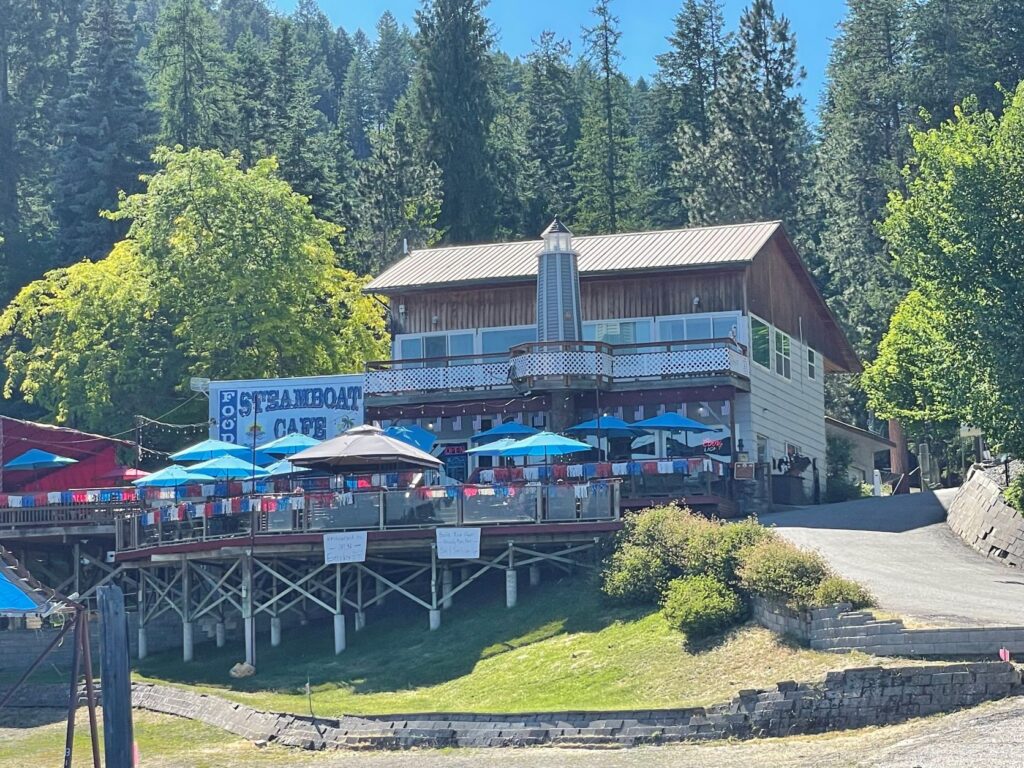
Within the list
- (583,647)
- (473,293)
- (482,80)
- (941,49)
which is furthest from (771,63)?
(583,647)

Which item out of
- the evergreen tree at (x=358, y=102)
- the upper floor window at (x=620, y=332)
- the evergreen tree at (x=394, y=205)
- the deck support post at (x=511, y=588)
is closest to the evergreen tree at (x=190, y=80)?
the evergreen tree at (x=394, y=205)

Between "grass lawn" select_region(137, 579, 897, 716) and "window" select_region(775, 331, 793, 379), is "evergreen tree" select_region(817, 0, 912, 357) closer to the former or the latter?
"window" select_region(775, 331, 793, 379)

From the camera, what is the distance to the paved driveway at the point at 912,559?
29348mm

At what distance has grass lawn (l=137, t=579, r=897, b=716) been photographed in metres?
29.6

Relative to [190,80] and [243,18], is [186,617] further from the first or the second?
[243,18]

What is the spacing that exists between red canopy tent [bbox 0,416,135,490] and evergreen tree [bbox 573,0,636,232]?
34978 millimetres

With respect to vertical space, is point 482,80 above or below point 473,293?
above

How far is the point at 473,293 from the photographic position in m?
49.2

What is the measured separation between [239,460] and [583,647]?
12915mm

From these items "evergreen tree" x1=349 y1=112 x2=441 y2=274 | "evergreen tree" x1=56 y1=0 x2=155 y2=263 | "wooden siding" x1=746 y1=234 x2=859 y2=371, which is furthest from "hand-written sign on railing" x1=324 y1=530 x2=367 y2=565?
"evergreen tree" x1=56 y1=0 x2=155 y2=263

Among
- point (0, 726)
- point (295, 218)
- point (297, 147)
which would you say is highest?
point (297, 147)

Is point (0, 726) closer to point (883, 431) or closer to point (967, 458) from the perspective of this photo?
point (967, 458)

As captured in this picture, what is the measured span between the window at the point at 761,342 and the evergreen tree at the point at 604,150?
31872mm

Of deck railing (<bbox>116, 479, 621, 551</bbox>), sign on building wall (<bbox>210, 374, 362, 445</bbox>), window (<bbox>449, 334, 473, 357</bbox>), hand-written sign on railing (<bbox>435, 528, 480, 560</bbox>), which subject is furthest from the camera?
window (<bbox>449, 334, 473, 357</bbox>)
